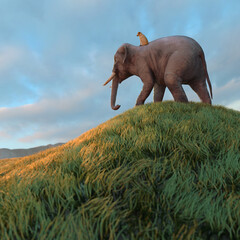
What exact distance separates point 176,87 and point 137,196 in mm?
2729

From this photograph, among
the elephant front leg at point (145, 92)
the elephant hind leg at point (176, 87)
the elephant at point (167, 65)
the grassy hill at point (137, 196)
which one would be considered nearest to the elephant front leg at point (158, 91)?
the elephant at point (167, 65)

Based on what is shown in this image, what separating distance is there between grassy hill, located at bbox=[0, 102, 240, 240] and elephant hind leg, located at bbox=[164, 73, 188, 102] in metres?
1.88

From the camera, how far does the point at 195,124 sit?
191 centimetres

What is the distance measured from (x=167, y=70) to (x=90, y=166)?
8.88ft

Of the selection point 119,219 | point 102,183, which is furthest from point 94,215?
point 102,183

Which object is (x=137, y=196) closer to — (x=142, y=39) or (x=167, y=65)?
(x=167, y=65)

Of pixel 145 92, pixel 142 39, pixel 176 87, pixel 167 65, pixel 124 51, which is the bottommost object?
pixel 176 87

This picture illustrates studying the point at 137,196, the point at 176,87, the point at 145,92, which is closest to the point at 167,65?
the point at 176,87

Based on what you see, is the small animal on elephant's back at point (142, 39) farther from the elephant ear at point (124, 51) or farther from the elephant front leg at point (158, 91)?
the elephant front leg at point (158, 91)

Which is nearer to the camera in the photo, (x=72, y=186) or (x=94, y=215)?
(x=94, y=215)

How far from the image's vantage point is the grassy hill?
2.46ft

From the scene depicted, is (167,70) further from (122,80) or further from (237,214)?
(237,214)

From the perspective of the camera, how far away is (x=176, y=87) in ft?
10.6

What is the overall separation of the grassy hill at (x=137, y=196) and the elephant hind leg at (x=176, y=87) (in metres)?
1.88
